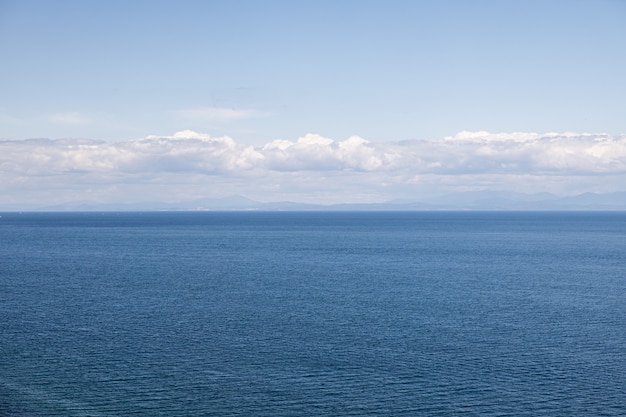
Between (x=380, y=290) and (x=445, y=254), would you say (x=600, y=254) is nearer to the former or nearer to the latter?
(x=445, y=254)

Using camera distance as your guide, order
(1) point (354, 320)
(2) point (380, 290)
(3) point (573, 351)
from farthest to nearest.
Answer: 1. (2) point (380, 290)
2. (1) point (354, 320)
3. (3) point (573, 351)

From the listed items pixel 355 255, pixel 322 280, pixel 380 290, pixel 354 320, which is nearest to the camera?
pixel 354 320

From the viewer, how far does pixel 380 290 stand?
89.1 metres

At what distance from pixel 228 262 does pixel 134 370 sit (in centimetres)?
7757

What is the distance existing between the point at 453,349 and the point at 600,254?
10171 cm

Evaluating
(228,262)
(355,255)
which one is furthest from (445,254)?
(228,262)

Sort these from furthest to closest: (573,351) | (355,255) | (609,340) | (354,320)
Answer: (355,255)
(354,320)
(609,340)
(573,351)

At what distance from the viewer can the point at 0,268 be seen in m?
114

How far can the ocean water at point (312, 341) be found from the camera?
145 feet

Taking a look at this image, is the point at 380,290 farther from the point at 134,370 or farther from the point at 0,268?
the point at 0,268

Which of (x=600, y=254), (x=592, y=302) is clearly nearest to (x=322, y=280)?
(x=592, y=302)

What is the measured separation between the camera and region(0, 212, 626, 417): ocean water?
44.3 meters

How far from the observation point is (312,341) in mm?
58906

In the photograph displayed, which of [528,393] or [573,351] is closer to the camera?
[528,393]
